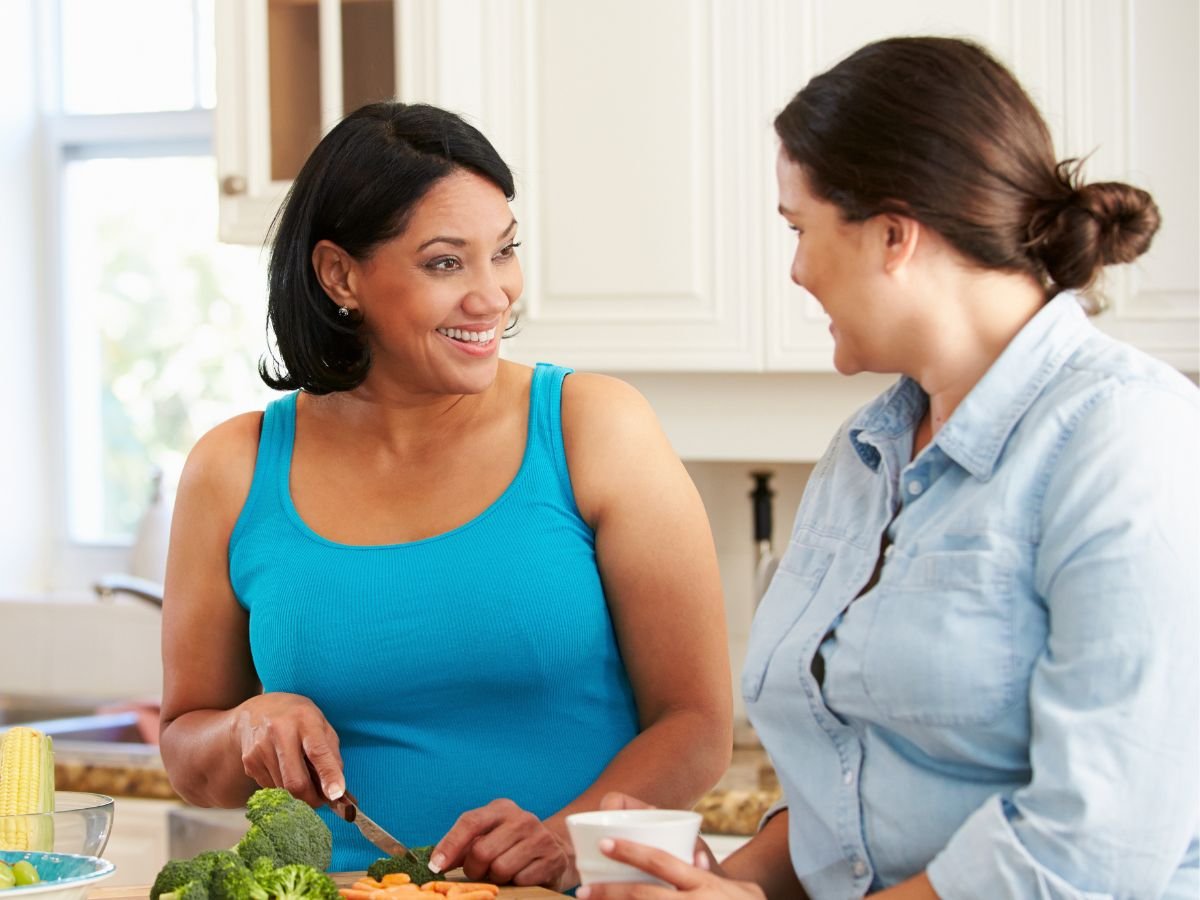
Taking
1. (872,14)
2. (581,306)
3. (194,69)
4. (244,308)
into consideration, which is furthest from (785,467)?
(194,69)

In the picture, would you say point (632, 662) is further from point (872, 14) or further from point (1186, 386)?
point (872, 14)

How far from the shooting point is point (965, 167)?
97 centimetres

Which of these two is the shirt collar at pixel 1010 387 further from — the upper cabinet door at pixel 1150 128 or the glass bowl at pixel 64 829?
the upper cabinet door at pixel 1150 128

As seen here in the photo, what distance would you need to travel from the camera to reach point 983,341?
3.33 ft

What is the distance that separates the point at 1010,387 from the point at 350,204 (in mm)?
724

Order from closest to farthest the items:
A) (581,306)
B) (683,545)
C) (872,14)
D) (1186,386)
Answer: (1186,386), (683,545), (872,14), (581,306)

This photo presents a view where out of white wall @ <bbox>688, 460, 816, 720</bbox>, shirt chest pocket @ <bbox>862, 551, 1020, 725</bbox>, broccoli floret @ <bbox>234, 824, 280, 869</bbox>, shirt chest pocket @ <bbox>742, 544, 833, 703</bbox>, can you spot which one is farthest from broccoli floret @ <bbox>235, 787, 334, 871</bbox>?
white wall @ <bbox>688, 460, 816, 720</bbox>

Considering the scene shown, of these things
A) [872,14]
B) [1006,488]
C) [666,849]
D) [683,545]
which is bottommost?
[666,849]

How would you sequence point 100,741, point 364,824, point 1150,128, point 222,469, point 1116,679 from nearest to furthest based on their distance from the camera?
point 1116,679 < point 364,824 < point 222,469 < point 1150,128 < point 100,741

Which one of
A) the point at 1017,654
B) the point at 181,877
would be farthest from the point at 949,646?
the point at 181,877

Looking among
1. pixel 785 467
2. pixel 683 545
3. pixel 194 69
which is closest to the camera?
pixel 683 545

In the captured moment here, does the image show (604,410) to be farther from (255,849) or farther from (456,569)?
(255,849)

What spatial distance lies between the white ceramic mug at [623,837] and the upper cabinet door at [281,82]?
171 cm

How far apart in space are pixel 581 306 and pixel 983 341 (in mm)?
1516
